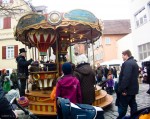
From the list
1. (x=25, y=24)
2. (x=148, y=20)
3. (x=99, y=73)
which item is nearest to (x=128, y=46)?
(x=148, y=20)

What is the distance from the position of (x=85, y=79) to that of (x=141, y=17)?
2045 cm

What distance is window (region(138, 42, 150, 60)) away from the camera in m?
23.7

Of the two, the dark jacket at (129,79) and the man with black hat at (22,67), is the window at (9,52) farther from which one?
the dark jacket at (129,79)

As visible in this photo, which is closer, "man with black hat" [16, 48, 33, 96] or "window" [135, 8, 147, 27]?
"man with black hat" [16, 48, 33, 96]

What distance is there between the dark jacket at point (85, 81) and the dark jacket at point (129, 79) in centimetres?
80

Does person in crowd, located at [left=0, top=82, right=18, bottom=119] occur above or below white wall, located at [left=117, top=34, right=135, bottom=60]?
below

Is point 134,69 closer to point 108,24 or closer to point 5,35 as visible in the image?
point 5,35

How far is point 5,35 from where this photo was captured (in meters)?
33.7

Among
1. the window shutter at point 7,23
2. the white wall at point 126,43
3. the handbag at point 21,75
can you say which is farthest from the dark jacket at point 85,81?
the window shutter at point 7,23

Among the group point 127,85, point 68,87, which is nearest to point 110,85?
point 127,85

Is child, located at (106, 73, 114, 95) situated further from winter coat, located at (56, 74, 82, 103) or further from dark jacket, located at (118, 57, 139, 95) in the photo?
winter coat, located at (56, 74, 82, 103)

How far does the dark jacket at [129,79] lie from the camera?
611cm

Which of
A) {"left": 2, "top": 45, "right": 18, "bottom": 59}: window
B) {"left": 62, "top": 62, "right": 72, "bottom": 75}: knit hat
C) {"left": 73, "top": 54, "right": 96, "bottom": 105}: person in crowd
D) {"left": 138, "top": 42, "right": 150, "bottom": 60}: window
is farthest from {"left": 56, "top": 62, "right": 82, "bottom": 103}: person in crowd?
{"left": 2, "top": 45, "right": 18, "bottom": 59}: window

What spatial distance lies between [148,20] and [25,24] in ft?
48.7
